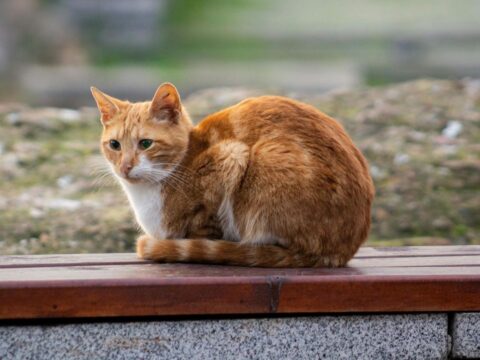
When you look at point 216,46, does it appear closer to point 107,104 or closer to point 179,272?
point 107,104

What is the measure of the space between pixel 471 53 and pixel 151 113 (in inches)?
434

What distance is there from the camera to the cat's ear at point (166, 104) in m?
3.10

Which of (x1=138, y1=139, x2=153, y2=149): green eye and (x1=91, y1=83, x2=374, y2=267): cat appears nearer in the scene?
(x1=91, y1=83, x2=374, y2=267): cat

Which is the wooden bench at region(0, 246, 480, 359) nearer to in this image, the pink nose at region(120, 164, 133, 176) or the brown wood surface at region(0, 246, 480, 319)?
the brown wood surface at region(0, 246, 480, 319)

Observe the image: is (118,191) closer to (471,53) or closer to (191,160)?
(191,160)

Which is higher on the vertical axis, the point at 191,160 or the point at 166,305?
the point at 191,160

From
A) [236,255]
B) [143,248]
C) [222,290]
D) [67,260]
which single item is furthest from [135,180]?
[222,290]

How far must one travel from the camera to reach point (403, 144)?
16.2 feet

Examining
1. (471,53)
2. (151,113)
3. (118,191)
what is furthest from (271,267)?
(471,53)

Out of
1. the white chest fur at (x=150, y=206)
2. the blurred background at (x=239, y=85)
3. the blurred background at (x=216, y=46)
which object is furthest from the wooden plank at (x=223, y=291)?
the blurred background at (x=216, y=46)

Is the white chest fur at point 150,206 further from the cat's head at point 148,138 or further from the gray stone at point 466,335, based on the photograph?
the gray stone at point 466,335

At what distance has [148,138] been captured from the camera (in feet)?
10.2

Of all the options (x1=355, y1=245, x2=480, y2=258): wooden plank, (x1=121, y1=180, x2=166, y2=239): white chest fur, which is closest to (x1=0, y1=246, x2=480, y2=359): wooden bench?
(x1=121, y1=180, x2=166, y2=239): white chest fur

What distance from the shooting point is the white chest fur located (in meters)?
3.14
